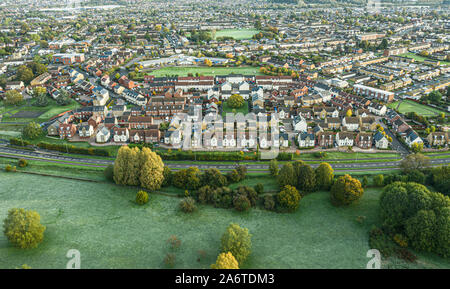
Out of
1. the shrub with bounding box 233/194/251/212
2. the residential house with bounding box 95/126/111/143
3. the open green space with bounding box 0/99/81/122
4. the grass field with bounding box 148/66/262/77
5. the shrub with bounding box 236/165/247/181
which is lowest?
the shrub with bounding box 233/194/251/212

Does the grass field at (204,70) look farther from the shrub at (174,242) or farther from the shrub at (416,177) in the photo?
the shrub at (174,242)

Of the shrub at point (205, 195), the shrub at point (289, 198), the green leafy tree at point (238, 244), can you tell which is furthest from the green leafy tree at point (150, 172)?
the shrub at point (289, 198)

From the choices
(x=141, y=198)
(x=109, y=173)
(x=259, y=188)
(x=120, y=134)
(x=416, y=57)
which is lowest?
(x=141, y=198)

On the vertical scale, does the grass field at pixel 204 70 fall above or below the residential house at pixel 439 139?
above

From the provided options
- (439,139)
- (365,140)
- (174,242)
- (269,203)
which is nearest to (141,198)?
(174,242)

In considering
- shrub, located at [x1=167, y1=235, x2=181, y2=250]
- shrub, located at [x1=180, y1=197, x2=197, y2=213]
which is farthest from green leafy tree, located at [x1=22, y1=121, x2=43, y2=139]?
shrub, located at [x1=167, y1=235, x2=181, y2=250]

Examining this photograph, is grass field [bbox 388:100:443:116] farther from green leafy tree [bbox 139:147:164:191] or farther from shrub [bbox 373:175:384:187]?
green leafy tree [bbox 139:147:164:191]

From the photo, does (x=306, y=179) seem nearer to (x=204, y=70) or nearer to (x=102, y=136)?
(x=102, y=136)
